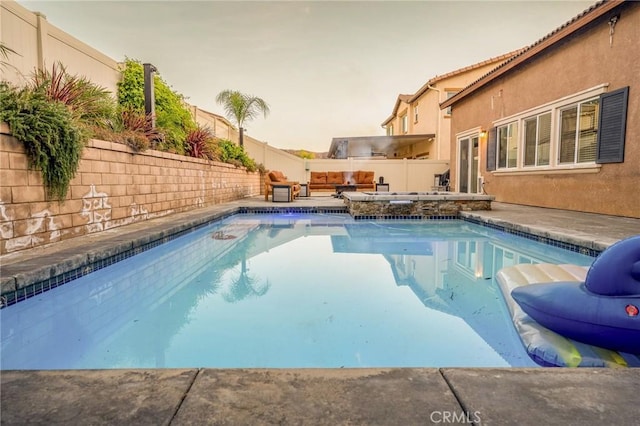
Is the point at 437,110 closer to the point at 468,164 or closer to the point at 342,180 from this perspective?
the point at 468,164

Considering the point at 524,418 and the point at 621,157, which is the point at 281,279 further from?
the point at 621,157

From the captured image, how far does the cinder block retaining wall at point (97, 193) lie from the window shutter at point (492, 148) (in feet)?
26.9

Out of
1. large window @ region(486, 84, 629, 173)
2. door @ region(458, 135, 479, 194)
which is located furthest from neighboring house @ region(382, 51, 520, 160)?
large window @ region(486, 84, 629, 173)

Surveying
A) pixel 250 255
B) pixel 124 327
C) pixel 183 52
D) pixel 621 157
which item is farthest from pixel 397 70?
pixel 124 327

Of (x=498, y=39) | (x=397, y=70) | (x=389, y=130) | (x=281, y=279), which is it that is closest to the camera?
(x=281, y=279)

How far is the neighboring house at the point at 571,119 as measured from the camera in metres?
5.77

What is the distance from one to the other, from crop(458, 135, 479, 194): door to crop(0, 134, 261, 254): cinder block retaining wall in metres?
8.69

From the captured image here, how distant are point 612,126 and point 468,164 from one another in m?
5.79

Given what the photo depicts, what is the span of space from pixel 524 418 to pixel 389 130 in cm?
2802

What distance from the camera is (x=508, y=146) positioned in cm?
933

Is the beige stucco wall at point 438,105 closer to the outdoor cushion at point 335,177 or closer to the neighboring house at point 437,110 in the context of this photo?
the neighboring house at point 437,110

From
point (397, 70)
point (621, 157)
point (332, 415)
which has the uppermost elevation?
point (397, 70)

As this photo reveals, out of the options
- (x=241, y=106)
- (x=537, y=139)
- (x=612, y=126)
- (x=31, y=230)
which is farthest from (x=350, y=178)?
(x=31, y=230)

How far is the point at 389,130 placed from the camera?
90.1 feet
